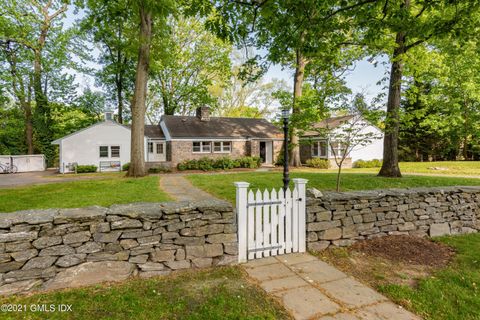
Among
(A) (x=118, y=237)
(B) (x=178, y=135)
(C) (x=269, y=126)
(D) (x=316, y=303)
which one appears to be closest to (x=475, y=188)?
(D) (x=316, y=303)

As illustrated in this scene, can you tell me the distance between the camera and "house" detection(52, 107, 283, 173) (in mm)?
19250

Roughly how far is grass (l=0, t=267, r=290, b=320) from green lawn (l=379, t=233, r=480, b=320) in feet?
5.09

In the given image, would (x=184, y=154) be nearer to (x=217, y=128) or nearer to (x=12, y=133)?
(x=217, y=128)

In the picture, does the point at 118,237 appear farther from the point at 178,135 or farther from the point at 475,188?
the point at 178,135

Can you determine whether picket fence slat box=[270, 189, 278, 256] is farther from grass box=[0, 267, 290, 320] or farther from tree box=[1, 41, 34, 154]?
tree box=[1, 41, 34, 154]

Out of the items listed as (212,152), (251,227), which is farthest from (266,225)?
(212,152)

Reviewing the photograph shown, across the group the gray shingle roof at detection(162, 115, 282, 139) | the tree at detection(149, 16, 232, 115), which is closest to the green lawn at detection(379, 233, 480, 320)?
the gray shingle roof at detection(162, 115, 282, 139)

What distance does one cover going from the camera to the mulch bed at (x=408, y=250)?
4.20m

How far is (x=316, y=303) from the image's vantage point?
289cm

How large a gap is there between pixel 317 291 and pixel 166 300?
1.83m

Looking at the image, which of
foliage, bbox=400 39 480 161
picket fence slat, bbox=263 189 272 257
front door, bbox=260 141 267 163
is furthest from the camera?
front door, bbox=260 141 267 163

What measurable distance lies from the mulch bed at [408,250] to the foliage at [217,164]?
594 inches

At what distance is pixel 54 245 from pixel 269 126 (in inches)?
914

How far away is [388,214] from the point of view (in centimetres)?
494
